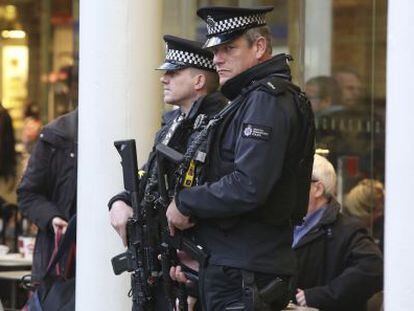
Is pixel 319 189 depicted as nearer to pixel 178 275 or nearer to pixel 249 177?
pixel 178 275

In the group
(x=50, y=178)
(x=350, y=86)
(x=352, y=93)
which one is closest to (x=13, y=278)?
(x=50, y=178)

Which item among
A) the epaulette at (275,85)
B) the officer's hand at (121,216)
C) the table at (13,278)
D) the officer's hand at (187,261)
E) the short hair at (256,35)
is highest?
the short hair at (256,35)

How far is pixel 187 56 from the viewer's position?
5.34m

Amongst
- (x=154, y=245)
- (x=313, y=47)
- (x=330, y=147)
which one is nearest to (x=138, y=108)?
(x=154, y=245)

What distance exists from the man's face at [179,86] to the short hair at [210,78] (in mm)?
33

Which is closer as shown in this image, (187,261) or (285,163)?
(285,163)

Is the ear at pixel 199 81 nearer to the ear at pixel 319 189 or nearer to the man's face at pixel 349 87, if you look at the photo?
the ear at pixel 319 189

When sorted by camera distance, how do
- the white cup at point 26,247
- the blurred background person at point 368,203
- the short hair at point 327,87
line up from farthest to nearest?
1. the short hair at point 327,87
2. the blurred background person at point 368,203
3. the white cup at point 26,247

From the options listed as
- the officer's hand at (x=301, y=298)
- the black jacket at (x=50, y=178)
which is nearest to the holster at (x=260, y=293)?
the officer's hand at (x=301, y=298)

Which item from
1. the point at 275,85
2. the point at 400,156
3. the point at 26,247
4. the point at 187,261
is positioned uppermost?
the point at 275,85

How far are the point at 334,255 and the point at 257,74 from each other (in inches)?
65.9

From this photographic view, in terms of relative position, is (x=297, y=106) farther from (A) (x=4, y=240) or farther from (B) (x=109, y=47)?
(A) (x=4, y=240)

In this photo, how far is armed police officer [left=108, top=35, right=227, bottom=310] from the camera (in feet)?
16.7

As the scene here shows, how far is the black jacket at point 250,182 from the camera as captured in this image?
4398 mm
